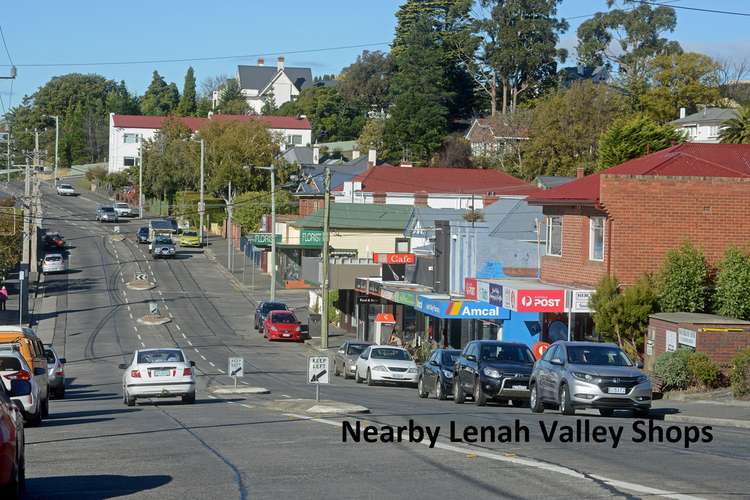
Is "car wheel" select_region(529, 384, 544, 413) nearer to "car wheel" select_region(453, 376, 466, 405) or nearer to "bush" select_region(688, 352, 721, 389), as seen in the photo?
"car wheel" select_region(453, 376, 466, 405)

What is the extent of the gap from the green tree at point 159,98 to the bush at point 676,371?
157 metres

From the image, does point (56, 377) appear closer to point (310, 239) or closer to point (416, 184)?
point (310, 239)

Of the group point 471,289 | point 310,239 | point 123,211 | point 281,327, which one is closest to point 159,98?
point 123,211

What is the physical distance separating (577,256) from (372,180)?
2066 inches

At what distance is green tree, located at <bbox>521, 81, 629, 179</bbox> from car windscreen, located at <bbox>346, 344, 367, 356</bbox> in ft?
143

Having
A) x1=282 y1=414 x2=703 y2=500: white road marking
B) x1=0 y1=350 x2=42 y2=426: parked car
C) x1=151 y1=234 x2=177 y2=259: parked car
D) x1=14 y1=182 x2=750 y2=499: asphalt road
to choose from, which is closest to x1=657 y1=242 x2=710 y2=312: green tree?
x1=14 y1=182 x2=750 y2=499: asphalt road

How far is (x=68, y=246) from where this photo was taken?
96938 millimetres

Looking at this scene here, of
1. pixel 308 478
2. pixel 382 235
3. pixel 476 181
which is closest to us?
Answer: pixel 308 478

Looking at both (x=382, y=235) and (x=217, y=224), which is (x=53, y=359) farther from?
(x=217, y=224)

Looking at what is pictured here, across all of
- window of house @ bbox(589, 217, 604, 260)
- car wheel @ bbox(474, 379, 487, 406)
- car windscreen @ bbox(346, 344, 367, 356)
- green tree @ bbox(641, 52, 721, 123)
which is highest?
green tree @ bbox(641, 52, 721, 123)

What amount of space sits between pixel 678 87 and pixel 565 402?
78488mm

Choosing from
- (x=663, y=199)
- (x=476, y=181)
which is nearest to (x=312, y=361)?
(x=663, y=199)

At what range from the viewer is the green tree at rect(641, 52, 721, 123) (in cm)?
9475

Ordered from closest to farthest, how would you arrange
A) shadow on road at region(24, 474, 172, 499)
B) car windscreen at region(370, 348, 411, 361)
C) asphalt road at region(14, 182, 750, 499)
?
shadow on road at region(24, 474, 172, 499) → asphalt road at region(14, 182, 750, 499) → car windscreen at region(370, 348, 411, 361)
